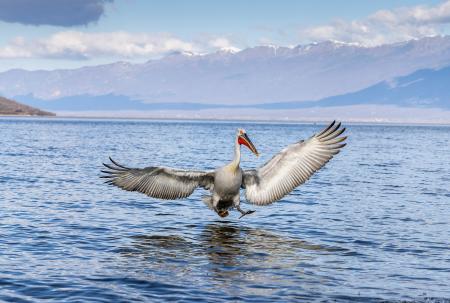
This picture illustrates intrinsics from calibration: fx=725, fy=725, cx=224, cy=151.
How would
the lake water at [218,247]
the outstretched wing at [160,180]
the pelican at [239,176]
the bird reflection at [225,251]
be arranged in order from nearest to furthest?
the lake water at [218,247] → the bird reflection at [225,251] → the pelican at [239,176] → the outstretched wing at [160,180]

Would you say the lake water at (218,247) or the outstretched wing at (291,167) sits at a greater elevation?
the outstretched wing at (291,167)

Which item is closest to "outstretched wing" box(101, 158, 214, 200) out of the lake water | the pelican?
the pelican

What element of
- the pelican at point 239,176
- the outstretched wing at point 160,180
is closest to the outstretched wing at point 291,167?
the pelican at point 239,176

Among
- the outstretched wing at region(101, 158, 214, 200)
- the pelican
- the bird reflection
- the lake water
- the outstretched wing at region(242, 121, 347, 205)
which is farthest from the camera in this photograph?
the outstretched wing at region(101, 158, 214, 200)

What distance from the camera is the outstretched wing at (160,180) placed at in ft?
63.5

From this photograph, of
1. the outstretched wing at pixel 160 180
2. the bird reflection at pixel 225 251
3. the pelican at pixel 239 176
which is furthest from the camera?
the outstretched wing at pixel 160 180

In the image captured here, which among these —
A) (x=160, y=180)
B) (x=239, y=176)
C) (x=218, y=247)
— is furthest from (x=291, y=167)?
(x=160, y=180)

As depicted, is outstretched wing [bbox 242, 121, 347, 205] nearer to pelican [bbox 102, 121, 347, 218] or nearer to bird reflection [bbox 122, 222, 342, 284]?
pelican [bbox 102, 121, 347, 218]

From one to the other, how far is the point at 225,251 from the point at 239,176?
254 centimetres

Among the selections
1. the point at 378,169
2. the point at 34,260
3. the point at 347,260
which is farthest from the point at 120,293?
the point at 378,169

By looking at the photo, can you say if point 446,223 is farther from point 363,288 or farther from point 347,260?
point 363,288

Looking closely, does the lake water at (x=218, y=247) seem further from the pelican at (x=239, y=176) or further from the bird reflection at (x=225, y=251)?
the pelican at (x=239, y=176)

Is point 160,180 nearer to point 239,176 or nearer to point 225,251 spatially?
point 239,176

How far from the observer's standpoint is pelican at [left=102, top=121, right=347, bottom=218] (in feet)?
61.6
